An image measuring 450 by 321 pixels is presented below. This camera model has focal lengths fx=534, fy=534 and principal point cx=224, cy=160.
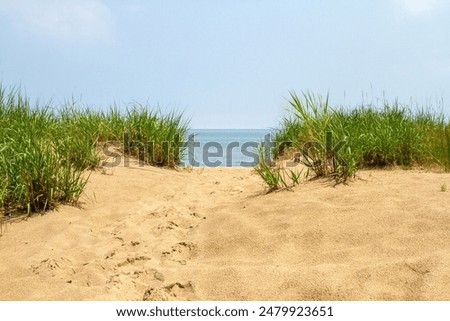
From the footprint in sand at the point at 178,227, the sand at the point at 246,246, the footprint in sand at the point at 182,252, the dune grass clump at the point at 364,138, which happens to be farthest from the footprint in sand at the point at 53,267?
the dune grass clump at the point at 364,138

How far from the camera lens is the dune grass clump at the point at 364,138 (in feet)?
16.1

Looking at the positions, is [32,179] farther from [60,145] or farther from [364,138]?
[364,138]

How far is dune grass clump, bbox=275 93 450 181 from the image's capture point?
491 centimetres

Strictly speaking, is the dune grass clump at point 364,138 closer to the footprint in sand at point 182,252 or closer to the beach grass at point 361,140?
the beach grass at point 361,140

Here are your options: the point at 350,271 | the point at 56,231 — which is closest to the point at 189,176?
the point at 56,231

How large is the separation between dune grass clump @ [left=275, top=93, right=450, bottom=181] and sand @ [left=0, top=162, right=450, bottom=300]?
0.26m

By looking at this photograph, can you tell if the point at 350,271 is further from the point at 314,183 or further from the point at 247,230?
the point at 314,183

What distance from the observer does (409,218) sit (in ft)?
12.3

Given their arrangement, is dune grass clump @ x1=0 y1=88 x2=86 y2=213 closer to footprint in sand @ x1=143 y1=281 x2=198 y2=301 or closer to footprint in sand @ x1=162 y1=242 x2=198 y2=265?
footprint in sand @ x1=162 y1=242 x2=198 y2=265

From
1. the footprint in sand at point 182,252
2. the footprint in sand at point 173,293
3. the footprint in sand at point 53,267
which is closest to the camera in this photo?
the footprint in sand at point 173,293

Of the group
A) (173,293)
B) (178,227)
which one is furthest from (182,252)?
(173,293)

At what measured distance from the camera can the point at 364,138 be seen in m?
6.32

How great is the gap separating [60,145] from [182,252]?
8.32 ft
